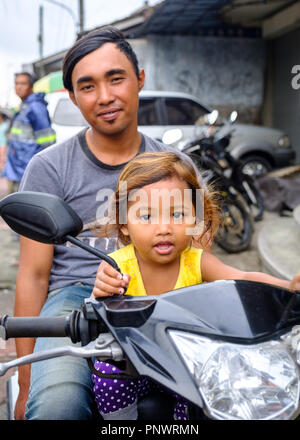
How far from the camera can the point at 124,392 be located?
1.23m

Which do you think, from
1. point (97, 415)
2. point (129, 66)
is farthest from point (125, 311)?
point (129, 66)

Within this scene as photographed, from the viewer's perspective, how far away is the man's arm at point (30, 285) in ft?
6.02

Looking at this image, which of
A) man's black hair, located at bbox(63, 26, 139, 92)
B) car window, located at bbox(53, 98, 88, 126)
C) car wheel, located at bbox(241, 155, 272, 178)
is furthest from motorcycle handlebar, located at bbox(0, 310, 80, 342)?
car wheel, located at bbox(241, 155, 272, 178)

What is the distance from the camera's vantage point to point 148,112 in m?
8.02

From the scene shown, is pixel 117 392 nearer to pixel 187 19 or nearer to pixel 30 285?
pixel 30 285

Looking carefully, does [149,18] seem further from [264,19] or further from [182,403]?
[182,403]

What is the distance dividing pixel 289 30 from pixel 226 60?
1470mm

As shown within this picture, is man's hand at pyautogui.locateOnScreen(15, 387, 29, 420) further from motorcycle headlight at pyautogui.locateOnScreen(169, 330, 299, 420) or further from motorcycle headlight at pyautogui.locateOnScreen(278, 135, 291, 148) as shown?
motorcycle headlight at pyautogui.locateOnScreen(278, 135, 291, 148)

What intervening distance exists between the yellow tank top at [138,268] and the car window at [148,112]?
665cm

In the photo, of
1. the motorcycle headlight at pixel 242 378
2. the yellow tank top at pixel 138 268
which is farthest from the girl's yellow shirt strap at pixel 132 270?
the motorcycle headlight at pixel 242 378

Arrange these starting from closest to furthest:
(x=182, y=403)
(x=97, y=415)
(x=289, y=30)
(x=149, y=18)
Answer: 1. (x=182, y=403)
2. (x=97, y=415)
3. (x=149, y=18)
4. (x=289, y=30)

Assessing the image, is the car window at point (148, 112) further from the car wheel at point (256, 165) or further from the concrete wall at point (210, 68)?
the concrete wall at point (210, 68)

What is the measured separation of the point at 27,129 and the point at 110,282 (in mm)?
4868

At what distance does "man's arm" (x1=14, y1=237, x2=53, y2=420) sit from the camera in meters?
1.84
